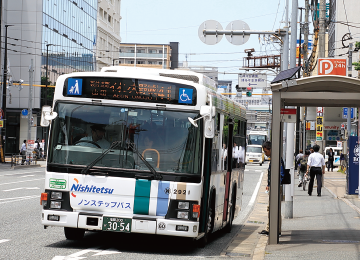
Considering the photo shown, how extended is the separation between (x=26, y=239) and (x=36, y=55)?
5225 cm

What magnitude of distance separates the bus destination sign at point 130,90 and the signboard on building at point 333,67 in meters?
19.3

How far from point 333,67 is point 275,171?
2012 centimetres

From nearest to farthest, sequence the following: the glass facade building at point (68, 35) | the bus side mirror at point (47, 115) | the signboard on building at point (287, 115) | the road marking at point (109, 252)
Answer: the road marking at point (109, 252), the bus side mirror at point (47, 115), the signboard on building at point (287, 115), the glass facade building at point (68, 35)

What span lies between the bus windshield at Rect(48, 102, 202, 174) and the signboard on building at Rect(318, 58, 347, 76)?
19.5 m

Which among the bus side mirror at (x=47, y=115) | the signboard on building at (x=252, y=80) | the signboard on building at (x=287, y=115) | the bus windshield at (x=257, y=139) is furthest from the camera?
the bus windshield at (x=257, y=139)

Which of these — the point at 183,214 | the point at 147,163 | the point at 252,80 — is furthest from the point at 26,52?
the point at 183,214

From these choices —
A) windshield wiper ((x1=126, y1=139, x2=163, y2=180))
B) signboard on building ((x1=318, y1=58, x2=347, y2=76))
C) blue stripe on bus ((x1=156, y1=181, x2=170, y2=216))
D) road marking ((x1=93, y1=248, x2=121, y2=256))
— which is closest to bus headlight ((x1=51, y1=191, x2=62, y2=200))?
road marking ((x1=93, y1=248, x2=121, y2=256))

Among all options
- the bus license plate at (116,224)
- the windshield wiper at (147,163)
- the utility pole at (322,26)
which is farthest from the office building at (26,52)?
the bus license plate at (116,224)

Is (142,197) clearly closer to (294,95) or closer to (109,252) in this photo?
(109,252)

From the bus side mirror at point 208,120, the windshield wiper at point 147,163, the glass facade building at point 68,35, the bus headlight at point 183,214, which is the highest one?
the glass facade building at point 68,35

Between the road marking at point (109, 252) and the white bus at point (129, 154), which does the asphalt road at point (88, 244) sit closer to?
the road marking at point (109, 252)

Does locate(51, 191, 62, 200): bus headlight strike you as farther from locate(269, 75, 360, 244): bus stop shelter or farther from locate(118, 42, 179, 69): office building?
locate(118, 42, 179, 69): office building

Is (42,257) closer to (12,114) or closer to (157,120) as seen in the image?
(157,120)

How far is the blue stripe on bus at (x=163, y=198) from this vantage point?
29.2ft
